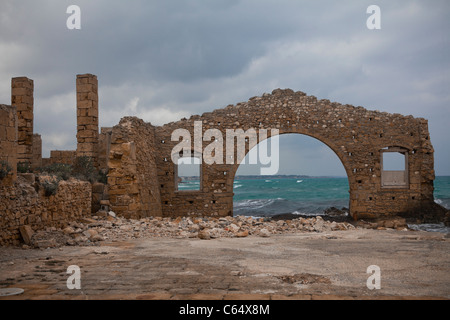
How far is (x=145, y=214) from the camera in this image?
1248 centimetres

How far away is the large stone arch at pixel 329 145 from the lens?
50.9ft

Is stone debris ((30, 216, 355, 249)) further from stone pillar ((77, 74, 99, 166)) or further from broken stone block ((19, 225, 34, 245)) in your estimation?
stone pillar ((77, 74, 99, 166))

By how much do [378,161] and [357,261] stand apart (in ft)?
35.5

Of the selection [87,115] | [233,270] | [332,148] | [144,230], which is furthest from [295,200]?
[233,270]

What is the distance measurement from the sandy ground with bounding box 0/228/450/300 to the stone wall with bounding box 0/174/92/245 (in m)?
0.59

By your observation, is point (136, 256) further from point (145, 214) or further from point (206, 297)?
point (145, 214)

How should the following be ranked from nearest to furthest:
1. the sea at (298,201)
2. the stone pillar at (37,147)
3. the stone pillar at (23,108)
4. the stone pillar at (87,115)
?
the stone pillar at (87,115) → the stone pillar at (23,108) → the stone pillar at (37,147) → the sea at (298,201)

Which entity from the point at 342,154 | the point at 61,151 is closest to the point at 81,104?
the point at 61,151

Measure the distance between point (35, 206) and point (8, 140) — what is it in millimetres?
1359

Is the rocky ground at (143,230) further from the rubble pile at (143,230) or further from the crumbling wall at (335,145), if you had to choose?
the crumbling wall at (335,145)

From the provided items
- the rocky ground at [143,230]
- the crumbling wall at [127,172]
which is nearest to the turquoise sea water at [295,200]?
the crumbling wall at [127,172]

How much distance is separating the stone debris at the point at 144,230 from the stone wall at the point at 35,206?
0.26 m

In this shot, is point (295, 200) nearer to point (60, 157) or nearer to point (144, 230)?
point (60, 157)

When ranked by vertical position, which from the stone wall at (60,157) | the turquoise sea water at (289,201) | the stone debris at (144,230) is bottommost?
the turquoise sea water at (289,201)
